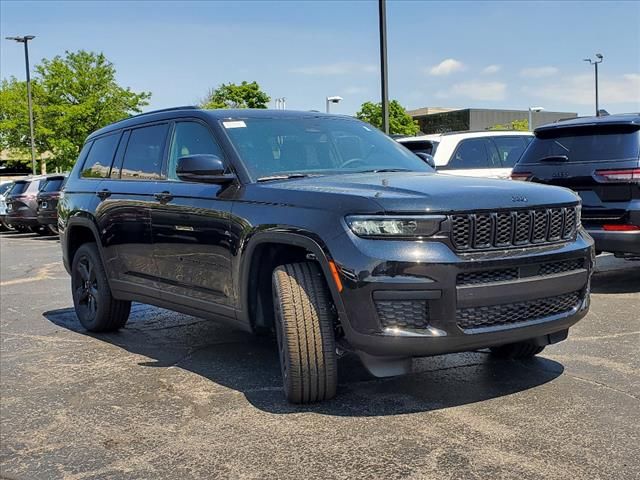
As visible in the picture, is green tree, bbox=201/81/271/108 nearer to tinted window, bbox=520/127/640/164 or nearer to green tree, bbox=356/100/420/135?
green tree, bbox=356/100/420/135

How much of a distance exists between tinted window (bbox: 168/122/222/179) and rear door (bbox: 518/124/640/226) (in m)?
4.06

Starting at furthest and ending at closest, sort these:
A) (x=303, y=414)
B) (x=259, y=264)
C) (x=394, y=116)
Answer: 1. (x=394, y=116)
2. (x=259, y=264)
3. (x=303, y=414)

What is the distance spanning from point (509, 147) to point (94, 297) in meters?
6.89

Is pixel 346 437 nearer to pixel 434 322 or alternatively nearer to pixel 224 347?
pixel 434 322

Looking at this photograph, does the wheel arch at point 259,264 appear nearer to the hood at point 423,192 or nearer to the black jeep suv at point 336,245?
the black jeep suv at point 336,245

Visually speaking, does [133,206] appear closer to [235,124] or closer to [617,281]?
[235,124]

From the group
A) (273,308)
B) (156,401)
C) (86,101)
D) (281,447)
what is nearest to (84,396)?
(156,401)

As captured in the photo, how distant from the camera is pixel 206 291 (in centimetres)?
493

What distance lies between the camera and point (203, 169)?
179 inches

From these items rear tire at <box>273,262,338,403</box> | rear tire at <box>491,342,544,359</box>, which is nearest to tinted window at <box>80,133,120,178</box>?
rear tire at <box>273,262,338,403</box>

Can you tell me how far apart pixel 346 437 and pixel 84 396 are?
1.90 m

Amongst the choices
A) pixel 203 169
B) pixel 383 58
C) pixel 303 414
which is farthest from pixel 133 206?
pixel 383 58

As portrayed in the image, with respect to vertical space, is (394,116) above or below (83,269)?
above

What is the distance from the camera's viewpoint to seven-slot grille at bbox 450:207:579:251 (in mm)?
3760
